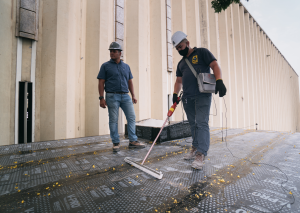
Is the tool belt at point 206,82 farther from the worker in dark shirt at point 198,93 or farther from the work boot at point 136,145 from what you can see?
the work boot at point 136,145

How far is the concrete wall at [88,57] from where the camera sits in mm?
3891

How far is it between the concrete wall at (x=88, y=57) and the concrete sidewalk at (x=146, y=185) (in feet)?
7.16

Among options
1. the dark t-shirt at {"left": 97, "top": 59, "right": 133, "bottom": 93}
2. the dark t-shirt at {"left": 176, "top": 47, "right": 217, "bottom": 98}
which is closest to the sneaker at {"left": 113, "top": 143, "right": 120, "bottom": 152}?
the dark t-shirt at {"left": 97, "top": 59, "right": 133, "bottom": 93}

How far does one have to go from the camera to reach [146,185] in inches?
59.0

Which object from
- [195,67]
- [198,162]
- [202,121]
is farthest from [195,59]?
[198,162]

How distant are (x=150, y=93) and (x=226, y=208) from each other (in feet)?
A: 21.9

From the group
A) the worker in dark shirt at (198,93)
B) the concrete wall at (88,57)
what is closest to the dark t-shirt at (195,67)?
the worker in dark shirt at (198,93)

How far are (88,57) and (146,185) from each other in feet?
16.5

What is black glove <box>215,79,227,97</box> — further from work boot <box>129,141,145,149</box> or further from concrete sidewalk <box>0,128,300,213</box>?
work boot <box>129,141,145,149</box>

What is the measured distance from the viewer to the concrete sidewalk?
1.16 m

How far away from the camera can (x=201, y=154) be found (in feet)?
6.65

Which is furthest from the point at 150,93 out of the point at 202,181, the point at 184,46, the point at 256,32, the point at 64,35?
the point at 256,32

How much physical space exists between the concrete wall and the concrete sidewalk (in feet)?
7.16

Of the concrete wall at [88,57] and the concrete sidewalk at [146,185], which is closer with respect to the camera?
the concrete sidewalk at [146,185]
